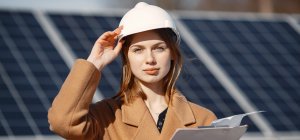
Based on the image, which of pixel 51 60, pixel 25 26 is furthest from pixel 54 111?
pixel 25 26

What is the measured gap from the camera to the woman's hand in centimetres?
417

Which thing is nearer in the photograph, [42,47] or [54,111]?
[54,111]

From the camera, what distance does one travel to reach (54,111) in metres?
3.99

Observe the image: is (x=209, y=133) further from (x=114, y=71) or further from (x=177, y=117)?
(x=114, y=71)

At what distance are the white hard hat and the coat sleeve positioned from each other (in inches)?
10.1

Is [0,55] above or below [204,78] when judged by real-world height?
above

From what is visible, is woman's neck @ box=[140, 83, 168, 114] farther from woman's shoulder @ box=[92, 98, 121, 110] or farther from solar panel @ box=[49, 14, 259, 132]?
solar panel @ box=[49, 14, 259, 132]

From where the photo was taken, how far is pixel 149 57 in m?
4.19

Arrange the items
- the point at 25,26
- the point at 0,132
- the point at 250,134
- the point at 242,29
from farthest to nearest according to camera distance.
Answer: the point at 242,29 → the point at 25,26 → the point at 250,134 → the point at 0,132

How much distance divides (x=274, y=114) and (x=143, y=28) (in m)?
6.60

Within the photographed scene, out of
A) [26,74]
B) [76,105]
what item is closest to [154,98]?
[76,105]

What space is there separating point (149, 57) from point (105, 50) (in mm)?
206

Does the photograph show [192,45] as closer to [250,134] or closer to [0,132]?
[250,134]

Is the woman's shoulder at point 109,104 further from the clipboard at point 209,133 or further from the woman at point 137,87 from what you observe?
the clipboard at point 209,133
